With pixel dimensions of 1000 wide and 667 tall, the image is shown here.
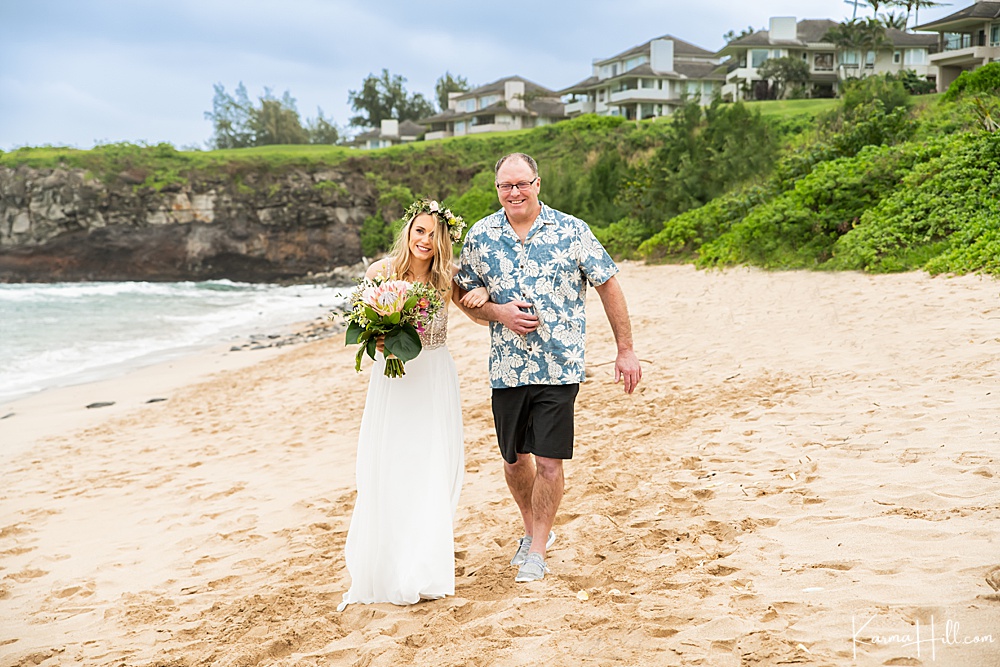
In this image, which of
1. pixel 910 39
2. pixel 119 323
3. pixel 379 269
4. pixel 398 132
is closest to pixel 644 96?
pixel 910 39

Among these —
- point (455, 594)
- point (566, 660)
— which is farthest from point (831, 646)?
point (455, 594)

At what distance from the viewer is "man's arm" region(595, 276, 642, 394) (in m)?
4.13

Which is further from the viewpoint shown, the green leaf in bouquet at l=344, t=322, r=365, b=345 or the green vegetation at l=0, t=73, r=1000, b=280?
the green vegetation at l=0, t=73, r=1000, b=280

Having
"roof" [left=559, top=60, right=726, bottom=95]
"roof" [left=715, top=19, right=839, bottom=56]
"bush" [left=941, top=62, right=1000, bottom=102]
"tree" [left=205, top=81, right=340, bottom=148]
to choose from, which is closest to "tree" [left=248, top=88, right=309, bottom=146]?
"tree" [left=205, top=81, right=340, bottom=148]

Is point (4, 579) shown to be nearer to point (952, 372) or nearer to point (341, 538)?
point (341, 538)

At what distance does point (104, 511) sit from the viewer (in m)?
6.23

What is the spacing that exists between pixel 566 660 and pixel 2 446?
8.13 metres

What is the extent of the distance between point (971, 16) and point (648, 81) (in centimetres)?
2093

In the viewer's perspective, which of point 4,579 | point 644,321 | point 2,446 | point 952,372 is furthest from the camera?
point 644,321

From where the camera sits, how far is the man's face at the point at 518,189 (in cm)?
404

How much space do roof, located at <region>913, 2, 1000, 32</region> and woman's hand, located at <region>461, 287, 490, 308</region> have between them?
36115 mm

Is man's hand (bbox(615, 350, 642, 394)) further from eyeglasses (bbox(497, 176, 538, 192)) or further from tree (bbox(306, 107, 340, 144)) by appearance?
tree (bbox(306, 107, 340, 144))

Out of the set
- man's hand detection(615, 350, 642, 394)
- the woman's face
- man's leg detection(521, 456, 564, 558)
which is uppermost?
the woman's face

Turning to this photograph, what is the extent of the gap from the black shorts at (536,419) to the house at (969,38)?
1413 inches
